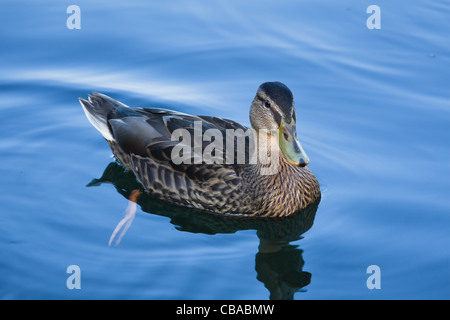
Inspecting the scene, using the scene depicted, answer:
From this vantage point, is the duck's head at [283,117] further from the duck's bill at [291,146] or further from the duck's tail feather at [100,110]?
the duck's tail feather at [100,110]

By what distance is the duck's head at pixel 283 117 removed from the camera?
6.63 m

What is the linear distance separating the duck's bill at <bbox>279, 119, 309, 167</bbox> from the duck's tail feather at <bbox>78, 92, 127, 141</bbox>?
225 cm

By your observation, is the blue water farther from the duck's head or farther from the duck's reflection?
the duck's head

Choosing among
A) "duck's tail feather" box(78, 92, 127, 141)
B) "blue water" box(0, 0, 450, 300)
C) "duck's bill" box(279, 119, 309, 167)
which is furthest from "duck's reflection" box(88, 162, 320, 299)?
"duck's bill" box(279, 119, 309, 167)

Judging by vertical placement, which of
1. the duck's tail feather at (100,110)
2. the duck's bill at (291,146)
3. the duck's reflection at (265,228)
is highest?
the duck's tail feather at (100,110)

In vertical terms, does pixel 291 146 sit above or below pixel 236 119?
below

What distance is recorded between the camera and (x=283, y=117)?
22.1 ft

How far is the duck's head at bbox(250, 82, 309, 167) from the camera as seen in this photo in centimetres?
663

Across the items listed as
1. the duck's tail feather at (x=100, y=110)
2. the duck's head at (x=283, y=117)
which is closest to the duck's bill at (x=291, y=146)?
the duck's head at (x=283, y=117)

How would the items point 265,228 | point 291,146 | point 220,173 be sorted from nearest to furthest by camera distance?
point 291,146 → point 265,228 → point 220,173

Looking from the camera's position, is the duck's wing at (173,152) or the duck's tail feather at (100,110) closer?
the duck's wing at (173,152)

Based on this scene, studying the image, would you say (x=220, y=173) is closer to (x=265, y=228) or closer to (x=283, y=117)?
(x=265, y=228)

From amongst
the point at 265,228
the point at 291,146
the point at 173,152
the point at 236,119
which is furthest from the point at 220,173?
the point at 236,119

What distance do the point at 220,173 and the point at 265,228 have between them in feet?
2.47
